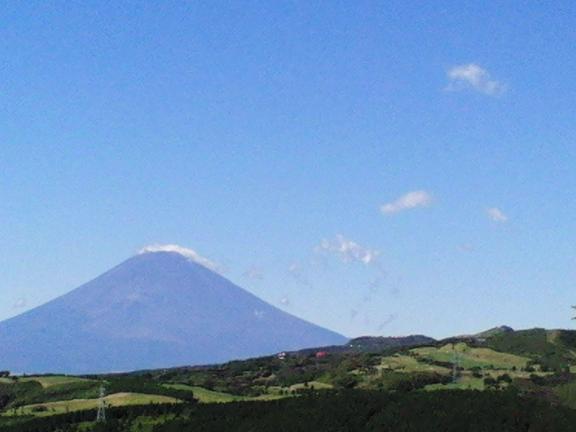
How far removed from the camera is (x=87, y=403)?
134625 mm

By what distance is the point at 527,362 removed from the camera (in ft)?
613

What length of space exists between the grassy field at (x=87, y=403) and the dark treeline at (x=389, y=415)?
3180 cm

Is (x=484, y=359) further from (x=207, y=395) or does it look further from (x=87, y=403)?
(x=87, y=403)

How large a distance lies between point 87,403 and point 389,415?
61.7 metres

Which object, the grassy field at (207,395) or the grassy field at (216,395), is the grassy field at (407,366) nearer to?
the grassy field at (216,395)

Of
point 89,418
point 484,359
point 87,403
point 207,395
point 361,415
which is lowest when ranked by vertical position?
point 361,415

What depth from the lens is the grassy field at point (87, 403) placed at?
423 ft

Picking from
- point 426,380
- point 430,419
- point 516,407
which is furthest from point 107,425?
point 426,380

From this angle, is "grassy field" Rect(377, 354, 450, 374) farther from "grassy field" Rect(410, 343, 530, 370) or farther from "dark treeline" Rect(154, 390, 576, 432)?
"dark treeline" Rect(154, 390, 576, 432)

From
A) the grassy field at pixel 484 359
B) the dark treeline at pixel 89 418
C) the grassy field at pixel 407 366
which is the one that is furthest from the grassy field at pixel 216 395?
the grassy field at pixel 484 359

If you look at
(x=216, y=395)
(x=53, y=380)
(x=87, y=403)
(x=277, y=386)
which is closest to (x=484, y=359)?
(x=277, y=386)

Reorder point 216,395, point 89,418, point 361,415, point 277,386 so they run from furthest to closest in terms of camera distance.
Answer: point 277,386
point 216,395
point 89,418
point 361,415

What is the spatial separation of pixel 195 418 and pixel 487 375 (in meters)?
78.0

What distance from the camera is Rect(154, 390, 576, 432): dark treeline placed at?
83.6 m
